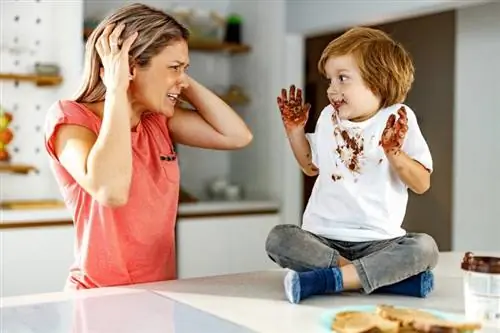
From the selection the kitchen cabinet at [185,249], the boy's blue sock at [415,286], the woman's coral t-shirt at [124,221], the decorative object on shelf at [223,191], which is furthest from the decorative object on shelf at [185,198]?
the boy's blue sock at [415,286]

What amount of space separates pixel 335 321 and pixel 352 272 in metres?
0.22

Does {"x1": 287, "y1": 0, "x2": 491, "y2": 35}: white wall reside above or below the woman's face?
above

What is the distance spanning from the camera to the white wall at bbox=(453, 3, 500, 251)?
282cm

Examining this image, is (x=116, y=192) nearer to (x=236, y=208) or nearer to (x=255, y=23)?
(x=236, y=208)

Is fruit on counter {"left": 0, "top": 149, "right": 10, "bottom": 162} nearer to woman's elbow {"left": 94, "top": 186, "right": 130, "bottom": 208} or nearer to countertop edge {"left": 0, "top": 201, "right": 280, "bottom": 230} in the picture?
countertop edge {"left": 0, "top": 201, "right": 280, "bottom": 230}

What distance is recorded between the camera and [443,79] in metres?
3.55

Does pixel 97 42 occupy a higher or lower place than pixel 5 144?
higher

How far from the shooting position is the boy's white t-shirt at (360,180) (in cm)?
132

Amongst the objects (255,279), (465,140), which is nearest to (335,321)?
(255,279)

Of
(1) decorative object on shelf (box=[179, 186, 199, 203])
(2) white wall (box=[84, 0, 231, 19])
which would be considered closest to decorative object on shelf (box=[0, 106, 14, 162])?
(2) white wall (box=[84, 0, 231, 19])

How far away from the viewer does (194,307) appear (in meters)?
1.20

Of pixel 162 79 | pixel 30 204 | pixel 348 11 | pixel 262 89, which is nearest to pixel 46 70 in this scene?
pixel 30 204

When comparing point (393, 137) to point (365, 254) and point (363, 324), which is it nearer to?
point (365, 254)

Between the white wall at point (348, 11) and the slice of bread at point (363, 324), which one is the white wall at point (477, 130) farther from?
the slice of bread at point (363, 324)
